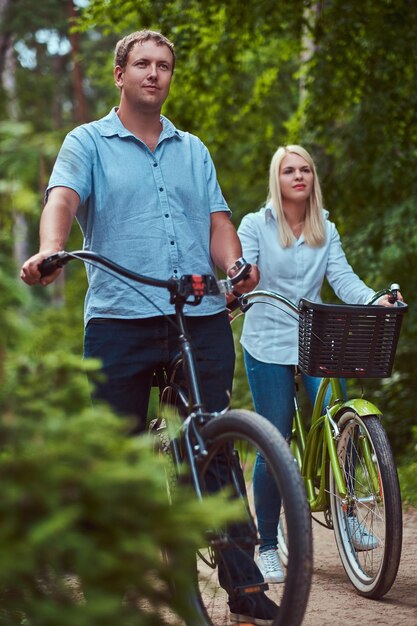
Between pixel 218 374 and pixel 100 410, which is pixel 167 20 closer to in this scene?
pixel 218 374

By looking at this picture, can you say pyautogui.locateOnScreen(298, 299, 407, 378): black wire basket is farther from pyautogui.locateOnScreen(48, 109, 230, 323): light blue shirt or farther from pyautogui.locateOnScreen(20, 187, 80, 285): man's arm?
pyautogui.locateOnScreen(20, 187, 80, 285): man's arm

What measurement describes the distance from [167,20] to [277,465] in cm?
805

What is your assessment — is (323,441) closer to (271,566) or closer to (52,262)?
(271,566)

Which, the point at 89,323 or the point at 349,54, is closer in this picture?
the point at 89,323

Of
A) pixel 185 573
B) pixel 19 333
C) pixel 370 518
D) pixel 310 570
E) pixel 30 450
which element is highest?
pixel 19 333

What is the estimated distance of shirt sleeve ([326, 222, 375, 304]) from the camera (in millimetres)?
5465

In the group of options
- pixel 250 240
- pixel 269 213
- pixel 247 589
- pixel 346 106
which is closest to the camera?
pixel 247 589

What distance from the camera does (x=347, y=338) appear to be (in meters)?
4.73

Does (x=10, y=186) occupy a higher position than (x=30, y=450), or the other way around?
(x=10, y=186)

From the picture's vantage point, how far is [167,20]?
412 inches

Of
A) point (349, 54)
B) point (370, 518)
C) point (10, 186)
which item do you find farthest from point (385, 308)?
point (349, 54)

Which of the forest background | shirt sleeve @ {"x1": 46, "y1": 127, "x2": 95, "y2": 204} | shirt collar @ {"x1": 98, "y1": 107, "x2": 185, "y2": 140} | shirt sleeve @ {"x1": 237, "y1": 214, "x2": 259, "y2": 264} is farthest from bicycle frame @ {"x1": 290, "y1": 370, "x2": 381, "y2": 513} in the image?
the forest background

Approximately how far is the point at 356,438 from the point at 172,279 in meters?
1.81

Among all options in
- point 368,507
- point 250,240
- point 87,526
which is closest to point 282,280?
point 250,240
